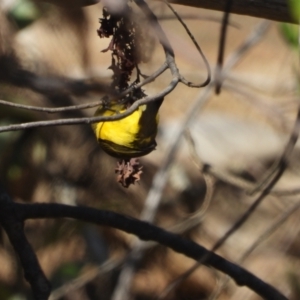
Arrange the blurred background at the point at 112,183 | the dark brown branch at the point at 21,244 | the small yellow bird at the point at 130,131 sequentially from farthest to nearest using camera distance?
the blurred background at the point at 112,183
the dark brown branch at the point at 21,244
the small yellow bird at the point at 130,131

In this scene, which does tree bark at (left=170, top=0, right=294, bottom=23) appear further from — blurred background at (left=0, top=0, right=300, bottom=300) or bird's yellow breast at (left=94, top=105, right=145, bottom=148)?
blurred background at (left=0, top=0, right=300, bottom=300)

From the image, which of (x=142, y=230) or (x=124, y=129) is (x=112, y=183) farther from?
(x=124, y=129)

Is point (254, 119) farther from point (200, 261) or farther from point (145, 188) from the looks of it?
point (200, 261)

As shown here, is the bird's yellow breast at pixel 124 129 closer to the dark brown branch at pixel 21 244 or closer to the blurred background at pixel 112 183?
the dark brown branch at pixel 21 244

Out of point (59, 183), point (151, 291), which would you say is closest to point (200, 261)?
point (59, 183)

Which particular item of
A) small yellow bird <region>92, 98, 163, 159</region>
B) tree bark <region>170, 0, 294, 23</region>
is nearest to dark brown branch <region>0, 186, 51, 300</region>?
small yellow bird <region>92, 98, 163, 159</region>

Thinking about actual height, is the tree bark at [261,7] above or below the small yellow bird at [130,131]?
above

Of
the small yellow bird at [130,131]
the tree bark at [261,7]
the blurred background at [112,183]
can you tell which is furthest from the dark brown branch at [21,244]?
the blurred background at [112,183]
